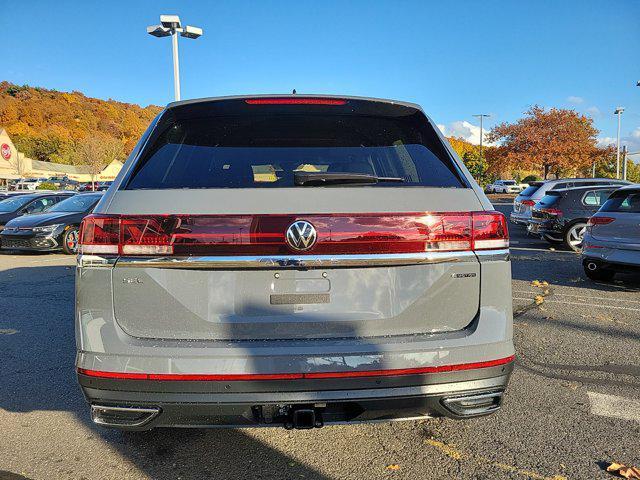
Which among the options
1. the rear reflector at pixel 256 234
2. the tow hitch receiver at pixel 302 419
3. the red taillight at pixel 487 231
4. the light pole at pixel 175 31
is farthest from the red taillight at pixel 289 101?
the light pole at pixel 175 31

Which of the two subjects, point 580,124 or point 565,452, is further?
point 580,124

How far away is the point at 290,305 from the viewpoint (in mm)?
2158

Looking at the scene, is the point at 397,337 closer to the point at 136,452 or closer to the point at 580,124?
the point at 136,452

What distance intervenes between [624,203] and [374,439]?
5933 millimetres

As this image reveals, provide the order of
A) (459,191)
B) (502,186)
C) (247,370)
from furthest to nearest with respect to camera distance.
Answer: (502,186)
(459,191)
(247,370)

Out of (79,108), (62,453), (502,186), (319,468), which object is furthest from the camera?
(79,108)

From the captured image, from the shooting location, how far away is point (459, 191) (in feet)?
7.72

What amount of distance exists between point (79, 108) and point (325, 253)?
393 ft

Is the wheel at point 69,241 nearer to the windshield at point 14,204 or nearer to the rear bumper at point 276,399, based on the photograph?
the windshield at point 14,204

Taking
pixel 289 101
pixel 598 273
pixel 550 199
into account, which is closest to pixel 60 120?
pixel 550 199

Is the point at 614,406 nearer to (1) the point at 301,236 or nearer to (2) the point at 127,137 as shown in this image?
(1) the point at 301,236

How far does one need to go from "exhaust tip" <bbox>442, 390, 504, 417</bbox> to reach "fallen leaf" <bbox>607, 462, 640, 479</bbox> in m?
0.81

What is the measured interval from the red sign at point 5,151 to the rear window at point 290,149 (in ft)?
287

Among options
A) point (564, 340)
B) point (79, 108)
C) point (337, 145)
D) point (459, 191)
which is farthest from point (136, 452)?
point (79, 108)
